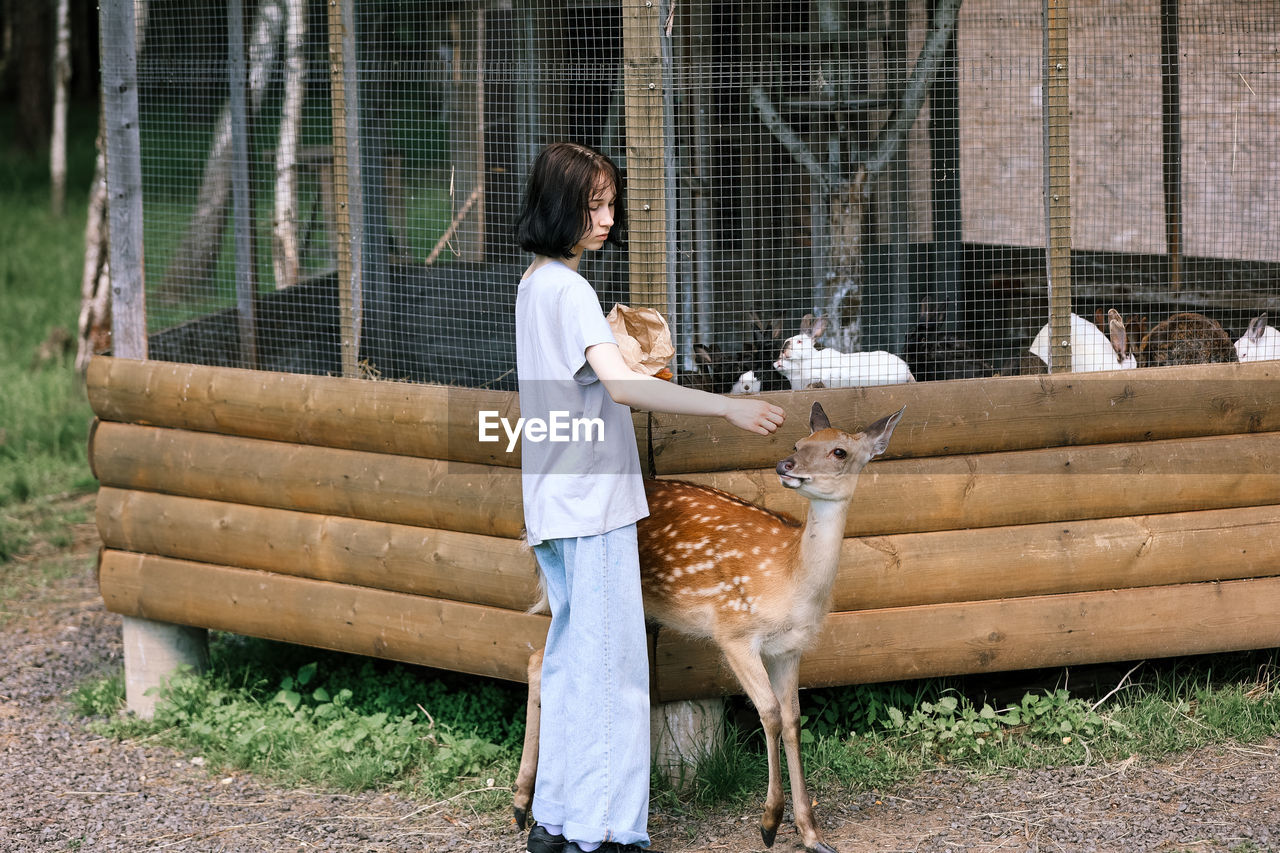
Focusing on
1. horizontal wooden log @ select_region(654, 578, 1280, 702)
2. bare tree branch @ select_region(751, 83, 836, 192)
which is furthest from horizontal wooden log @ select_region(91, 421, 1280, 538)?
bare tree branch @ select_region(751, 83, 836, 192)

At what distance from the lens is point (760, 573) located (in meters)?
4.17

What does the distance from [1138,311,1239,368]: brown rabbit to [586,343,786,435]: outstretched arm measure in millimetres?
3013

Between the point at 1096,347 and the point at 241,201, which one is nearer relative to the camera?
the point at 1096,347

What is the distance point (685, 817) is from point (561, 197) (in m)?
2.18

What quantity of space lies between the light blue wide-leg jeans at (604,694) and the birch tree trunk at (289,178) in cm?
440

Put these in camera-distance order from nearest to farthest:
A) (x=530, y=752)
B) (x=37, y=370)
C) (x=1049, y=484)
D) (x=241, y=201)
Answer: (x=530, y=752) < (x=1049, y=484) < (x=241, y=201) < (x=37, y=370)

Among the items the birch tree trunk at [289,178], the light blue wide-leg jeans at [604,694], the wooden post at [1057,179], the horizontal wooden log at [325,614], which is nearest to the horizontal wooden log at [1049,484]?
the wooden post at [1057,179]

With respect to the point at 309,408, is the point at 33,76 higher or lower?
higher

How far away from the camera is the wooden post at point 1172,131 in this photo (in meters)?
6.25

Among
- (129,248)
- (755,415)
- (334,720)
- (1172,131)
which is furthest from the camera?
(1172,131)

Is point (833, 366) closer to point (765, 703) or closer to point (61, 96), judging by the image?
point (765, 703)

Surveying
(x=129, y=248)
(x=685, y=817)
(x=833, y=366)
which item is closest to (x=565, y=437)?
(x=685, y=817)

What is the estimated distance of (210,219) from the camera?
297 inches

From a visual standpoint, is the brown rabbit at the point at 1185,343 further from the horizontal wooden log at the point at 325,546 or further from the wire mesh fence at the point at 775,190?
the horizontal wooden log at the point at 325,546
